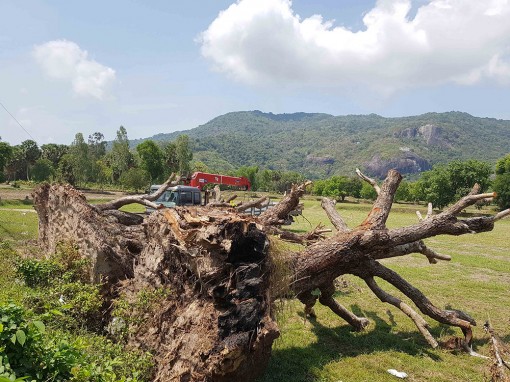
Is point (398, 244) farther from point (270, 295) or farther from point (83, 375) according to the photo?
point (83, 375)

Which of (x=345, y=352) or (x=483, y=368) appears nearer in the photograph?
(x=483, y=368)

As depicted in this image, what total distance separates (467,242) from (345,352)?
1905 centimetres

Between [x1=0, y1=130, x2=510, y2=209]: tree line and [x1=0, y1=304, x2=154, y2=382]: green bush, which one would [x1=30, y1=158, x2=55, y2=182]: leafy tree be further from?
[x1=0, y1=304, x2=154, y2=382]: green bush

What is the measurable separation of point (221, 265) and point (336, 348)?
3264 mm

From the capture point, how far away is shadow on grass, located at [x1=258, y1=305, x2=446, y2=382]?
5703mm

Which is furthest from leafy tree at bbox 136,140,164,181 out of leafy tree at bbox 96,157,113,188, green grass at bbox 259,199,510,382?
green grass at bbox 259,199,510,382

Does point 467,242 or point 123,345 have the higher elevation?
point 123,345

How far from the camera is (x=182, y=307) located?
5.26m

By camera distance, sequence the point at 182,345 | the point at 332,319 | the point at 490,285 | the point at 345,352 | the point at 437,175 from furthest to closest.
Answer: the point at 437,175, the point at 490,285, the point at 332,319, the point at 345,352, the point at 182,345

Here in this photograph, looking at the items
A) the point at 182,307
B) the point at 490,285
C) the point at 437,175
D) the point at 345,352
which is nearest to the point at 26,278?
the point at 182,307

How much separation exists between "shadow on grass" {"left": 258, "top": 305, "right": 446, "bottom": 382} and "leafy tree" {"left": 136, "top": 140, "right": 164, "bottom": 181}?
5590 cm

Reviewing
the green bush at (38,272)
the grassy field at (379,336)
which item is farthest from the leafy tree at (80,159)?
the green bush at (38,272)

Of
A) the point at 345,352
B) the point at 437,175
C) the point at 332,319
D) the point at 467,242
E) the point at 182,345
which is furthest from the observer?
the point at 437,175

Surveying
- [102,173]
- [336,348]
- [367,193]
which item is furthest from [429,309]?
[367,193]
